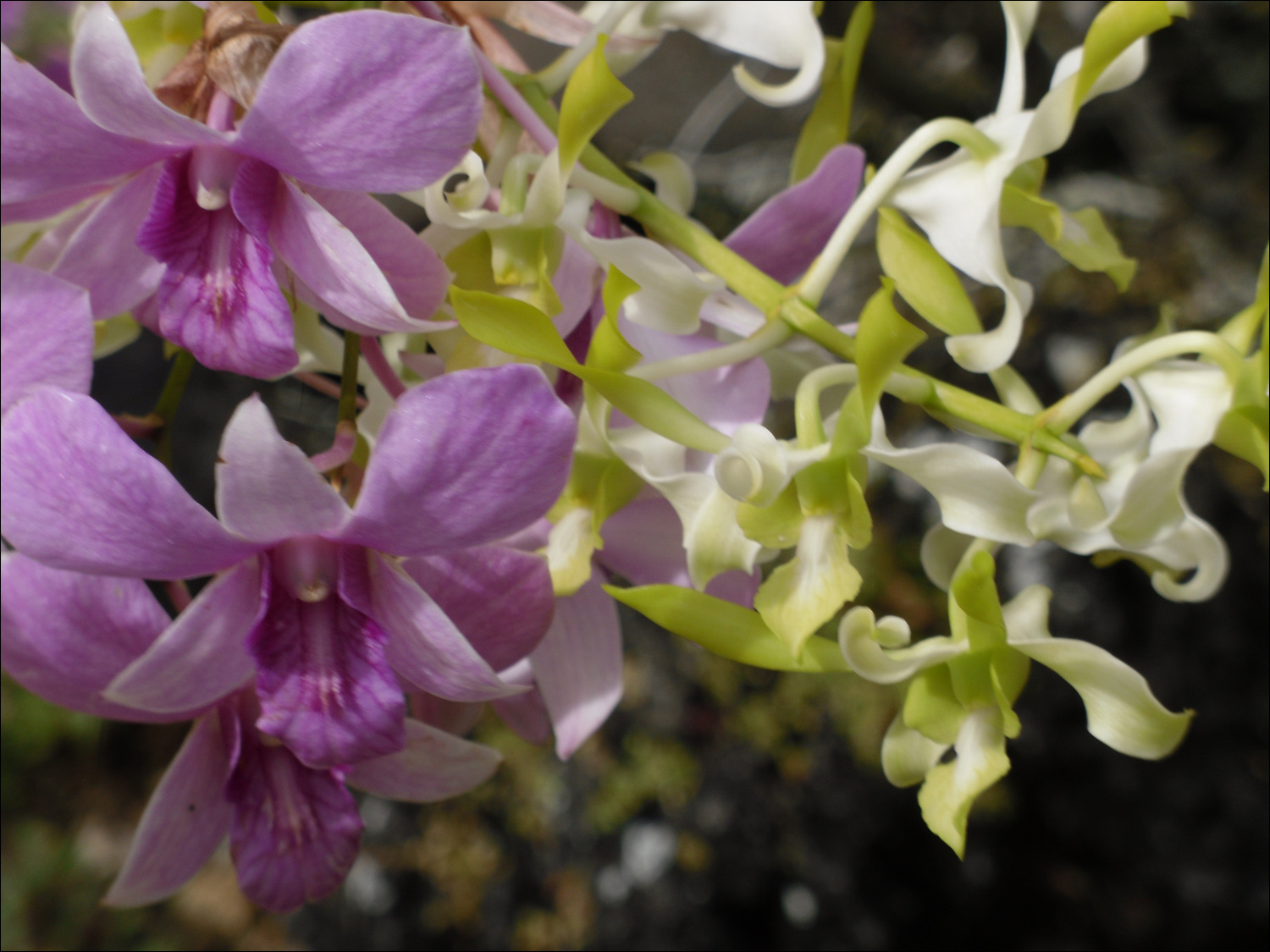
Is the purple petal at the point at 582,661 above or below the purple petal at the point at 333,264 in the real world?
below

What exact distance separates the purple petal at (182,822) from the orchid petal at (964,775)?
223 mm

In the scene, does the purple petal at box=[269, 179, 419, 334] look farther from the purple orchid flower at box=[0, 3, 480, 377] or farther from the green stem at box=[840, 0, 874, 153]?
the green stem at box=[840, 0, 874, 153]

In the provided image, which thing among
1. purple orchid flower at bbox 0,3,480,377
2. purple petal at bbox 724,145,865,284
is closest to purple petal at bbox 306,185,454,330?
purple orchid flower at bbox 0,3,480,377

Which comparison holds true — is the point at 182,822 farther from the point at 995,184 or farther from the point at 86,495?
the point at 995,184

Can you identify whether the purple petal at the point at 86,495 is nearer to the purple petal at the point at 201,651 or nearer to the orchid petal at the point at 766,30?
the purple petal at the point at 201,651

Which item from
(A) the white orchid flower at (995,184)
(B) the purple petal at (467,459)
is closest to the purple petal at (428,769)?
(B) the purple petal at (467,459)

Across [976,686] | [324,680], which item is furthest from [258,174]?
[976,686]

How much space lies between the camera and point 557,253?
27 centimetres

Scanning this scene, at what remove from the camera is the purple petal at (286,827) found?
289 millimetres

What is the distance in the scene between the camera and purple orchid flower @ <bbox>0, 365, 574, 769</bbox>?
0.67 feet

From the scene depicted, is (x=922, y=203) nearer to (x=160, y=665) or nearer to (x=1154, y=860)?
(x=160, y=665)

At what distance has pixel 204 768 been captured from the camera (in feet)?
1.01

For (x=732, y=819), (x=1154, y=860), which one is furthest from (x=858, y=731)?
(x=1154, y=860)

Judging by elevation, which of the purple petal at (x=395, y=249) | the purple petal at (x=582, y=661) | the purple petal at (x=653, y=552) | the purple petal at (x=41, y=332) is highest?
the purple petal at (x=395, y=249)
